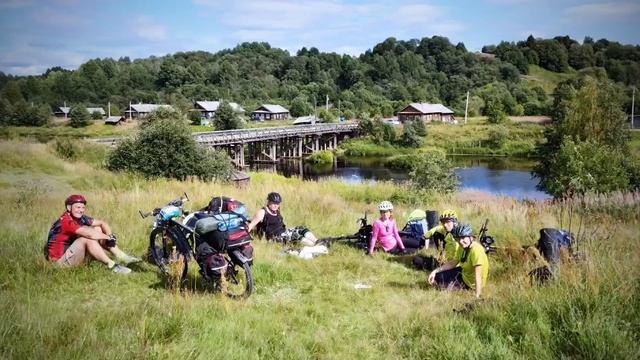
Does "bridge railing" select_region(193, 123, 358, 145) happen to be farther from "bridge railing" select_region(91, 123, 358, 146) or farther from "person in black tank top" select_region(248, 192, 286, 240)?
"person in black tank top" select_region(248, 192, 286, 240)

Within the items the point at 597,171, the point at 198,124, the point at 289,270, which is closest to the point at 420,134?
the point at 198,124

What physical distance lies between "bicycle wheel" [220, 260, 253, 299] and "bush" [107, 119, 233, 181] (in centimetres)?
1316

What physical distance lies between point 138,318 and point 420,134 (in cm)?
6644

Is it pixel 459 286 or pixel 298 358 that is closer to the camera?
pixel 298 358

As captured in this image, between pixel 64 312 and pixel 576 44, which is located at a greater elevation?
pixel 576 44

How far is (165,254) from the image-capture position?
6754 mm

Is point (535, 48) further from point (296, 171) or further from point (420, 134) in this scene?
point (296, 171)

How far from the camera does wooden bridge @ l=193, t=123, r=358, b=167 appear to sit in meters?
45.8

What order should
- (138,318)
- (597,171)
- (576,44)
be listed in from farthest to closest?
(576,44) < (597,171) < (138,318)

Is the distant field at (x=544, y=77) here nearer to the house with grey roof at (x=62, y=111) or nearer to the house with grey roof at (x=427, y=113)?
the house with grey roof at (x=427, y=113)

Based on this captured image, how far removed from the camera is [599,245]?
18.8 feet

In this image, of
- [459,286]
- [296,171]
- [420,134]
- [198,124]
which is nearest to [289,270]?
[459,286]

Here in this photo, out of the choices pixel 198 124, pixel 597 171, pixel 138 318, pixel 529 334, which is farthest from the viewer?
→ pixel 198 124

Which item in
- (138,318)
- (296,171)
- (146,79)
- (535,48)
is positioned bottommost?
(296,171)
